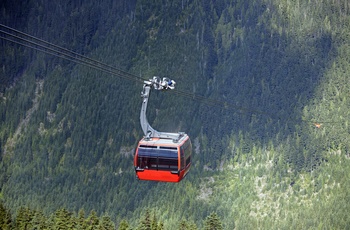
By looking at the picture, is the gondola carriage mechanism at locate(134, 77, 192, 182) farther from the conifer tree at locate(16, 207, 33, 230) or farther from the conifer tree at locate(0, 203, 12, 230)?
the conifer tree at locate(16, 207, 33, 230)

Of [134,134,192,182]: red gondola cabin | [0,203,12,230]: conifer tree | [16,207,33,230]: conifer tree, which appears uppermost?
[134,134,192,182]: red gondola cabin

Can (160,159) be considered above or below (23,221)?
above

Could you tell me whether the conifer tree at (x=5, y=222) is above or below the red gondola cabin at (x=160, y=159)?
below

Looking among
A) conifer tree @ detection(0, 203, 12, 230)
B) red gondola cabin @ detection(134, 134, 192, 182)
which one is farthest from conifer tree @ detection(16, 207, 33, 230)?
red gondola cabin @ detection(134, 134, 192, 182)

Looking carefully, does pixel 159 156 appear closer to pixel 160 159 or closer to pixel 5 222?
pixel 160 159

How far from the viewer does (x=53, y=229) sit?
14375 cm

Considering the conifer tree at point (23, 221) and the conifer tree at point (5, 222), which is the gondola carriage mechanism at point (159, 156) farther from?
the conifer tree at point (23, 221)

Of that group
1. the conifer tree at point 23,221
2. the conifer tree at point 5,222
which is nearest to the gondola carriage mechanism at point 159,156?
the conifer tree at point 5,222

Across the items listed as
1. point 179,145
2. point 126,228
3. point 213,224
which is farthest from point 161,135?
point 213,224

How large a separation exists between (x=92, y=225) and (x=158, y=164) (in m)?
74.2

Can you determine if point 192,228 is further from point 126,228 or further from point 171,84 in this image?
point 171,84

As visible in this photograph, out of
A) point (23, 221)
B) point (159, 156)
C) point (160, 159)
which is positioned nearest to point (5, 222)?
point (23, 221)

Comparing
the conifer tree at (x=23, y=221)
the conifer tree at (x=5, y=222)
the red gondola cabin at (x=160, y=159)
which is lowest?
the conifer tree at (x=23, y=221)

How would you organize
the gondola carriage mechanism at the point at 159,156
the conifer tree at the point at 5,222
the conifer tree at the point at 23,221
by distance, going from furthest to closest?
the conifer tree at the point at 23,221 < the conifer tree at the point at 5,222 < the gondola carriage mechanism at the point at 159,156
